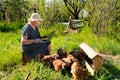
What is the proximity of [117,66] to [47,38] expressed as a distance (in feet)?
6.15

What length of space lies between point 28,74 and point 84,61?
4.90ft

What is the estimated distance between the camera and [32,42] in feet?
22.2

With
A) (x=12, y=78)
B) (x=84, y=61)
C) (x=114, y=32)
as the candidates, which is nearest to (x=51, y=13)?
(x=114, y=32)

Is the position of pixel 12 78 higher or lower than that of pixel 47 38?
lower

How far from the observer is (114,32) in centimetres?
1025

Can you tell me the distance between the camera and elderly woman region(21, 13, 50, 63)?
265 inches

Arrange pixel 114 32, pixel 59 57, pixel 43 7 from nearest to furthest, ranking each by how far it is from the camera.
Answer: pixel 59 57 → pixel 114 32 → pixel 43 7

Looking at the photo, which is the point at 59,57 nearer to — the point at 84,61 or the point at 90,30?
the point at 84,61

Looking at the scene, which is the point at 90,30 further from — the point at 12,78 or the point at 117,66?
the point at 12,78

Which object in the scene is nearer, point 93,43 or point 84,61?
point 84,61

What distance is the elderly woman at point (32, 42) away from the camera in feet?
22.1

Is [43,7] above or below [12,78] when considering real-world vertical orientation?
above

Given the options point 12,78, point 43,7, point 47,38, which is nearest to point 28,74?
point 12,78

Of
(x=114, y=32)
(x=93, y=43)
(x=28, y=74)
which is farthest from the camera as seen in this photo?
(x=114, y=32)
